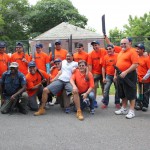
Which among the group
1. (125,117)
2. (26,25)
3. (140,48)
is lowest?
(125,117)

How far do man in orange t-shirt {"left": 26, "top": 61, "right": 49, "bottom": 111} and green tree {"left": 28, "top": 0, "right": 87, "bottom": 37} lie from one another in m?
48.6

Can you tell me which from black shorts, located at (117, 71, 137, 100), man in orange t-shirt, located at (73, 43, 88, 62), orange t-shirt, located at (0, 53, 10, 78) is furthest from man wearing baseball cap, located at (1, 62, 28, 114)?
black shorts, located at (117, 71, 137, 100)

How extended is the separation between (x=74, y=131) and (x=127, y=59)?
2332mm

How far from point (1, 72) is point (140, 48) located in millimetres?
4019

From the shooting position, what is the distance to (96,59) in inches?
368

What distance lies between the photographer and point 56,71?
30.4ft

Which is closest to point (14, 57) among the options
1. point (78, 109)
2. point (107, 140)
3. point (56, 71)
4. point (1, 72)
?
point (1, 72)

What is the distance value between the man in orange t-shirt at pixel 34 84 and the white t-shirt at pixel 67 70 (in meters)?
0.52

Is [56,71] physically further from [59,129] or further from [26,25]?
[26,25]

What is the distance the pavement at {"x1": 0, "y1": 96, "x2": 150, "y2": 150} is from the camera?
223 inches

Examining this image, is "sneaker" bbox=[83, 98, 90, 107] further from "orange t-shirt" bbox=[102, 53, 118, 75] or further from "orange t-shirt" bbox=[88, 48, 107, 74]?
"orange t-shirt" bbox=[88, 48, 107, 74]

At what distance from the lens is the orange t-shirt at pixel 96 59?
9344mm

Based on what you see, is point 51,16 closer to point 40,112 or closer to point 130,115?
point 40,112

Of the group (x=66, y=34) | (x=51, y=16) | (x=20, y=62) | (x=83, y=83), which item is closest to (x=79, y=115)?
(x=83, y=83)
